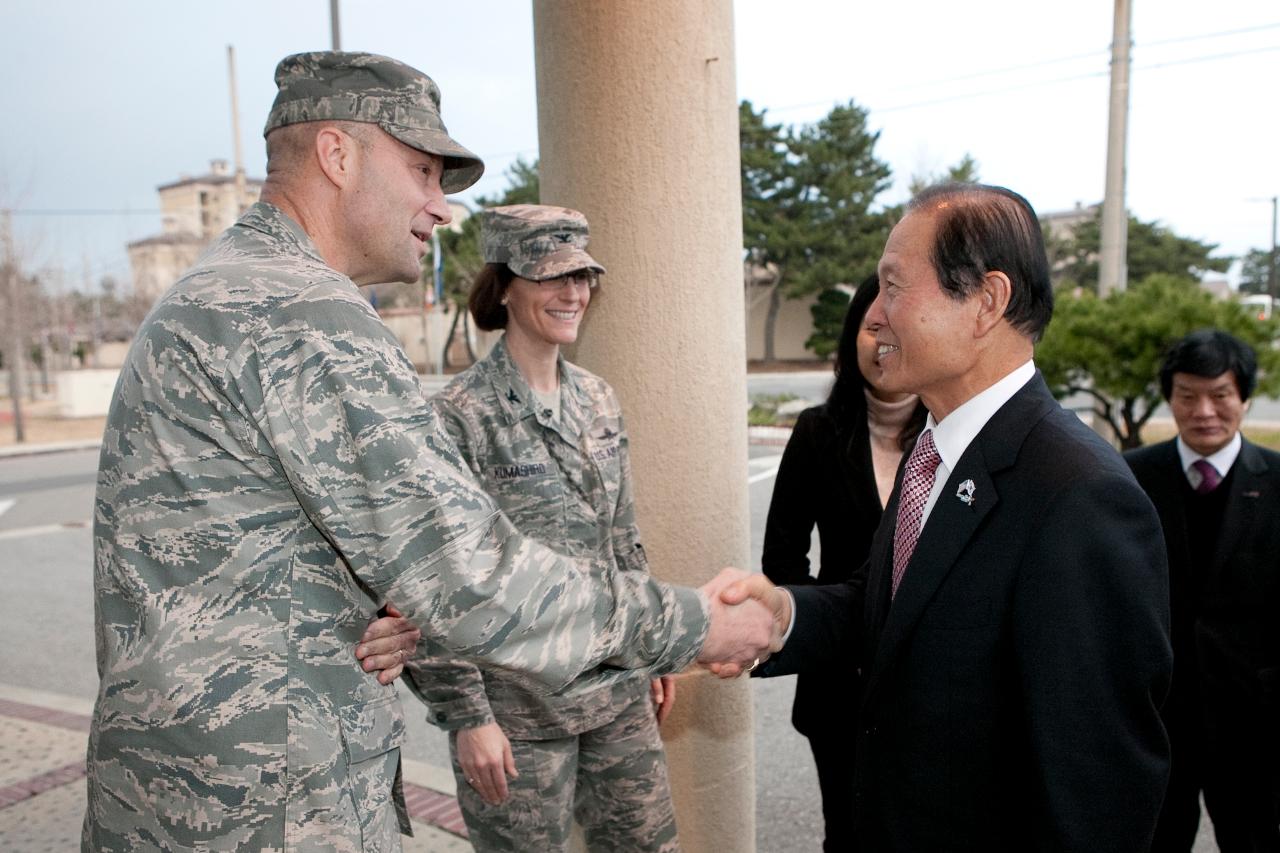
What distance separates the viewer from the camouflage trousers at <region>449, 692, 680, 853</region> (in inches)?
104

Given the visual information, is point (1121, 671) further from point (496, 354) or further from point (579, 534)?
point (496, 354)

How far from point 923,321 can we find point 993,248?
178 mm

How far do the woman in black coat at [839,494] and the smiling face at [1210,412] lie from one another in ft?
3.14

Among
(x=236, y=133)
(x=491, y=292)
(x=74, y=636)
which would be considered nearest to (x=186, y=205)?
(x=236, y=133)

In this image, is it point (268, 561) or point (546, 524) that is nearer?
point (268, 561)

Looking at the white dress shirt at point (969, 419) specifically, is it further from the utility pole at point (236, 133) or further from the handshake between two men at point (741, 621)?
the utility pole at point (236, 133)

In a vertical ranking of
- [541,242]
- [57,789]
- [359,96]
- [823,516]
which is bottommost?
[57,789]

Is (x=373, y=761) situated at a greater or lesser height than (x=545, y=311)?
lesser

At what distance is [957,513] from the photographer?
5.77ft

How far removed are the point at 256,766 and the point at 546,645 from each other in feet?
1.68

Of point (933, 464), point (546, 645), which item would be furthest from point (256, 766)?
point (933, 464)

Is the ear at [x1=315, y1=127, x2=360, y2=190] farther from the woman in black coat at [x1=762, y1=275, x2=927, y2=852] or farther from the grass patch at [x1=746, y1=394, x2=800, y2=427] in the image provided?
the grass patch at [x1=746, y1=394, x2=800, y2=427]

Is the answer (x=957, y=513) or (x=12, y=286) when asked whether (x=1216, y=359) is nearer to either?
(x=957, y=513)

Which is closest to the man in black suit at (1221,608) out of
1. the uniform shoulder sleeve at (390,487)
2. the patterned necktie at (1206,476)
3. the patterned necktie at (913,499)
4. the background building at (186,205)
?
the patterned necktie at (1206,476)
